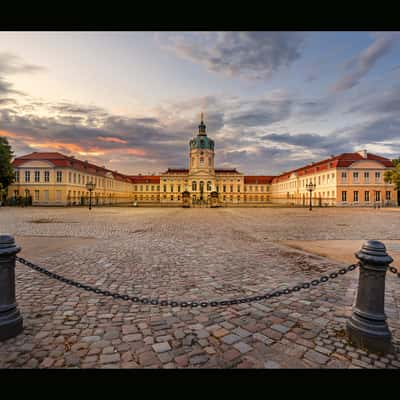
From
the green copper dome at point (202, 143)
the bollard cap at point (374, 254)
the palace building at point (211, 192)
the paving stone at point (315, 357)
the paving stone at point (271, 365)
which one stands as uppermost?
the green copper dome at point (202, 143)

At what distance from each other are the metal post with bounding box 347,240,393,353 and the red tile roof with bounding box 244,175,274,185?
9742 centimetres

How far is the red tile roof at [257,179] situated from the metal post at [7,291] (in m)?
98.0

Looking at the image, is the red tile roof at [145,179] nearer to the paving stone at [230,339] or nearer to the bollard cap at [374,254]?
the paving stone at [230,339]

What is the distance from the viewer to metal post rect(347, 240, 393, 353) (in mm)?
2619

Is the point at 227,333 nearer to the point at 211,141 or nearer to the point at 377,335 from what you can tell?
the point at 377,335

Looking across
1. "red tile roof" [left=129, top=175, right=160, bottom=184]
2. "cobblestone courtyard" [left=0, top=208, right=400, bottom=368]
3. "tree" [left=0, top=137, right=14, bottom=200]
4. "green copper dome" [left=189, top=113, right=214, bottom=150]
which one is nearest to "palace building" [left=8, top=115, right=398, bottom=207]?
"tree" [left=0, top=137, right=14, bottom=200]

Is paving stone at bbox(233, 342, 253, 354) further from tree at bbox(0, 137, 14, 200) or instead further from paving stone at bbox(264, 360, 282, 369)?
tree at bbox(0, 137, 14, 200)

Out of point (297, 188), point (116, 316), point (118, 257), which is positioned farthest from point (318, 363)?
point (297, 188)

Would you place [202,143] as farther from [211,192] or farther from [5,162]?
[5,162]

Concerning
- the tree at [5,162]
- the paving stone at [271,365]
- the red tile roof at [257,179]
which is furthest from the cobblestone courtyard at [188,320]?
the red tile roof at [257,179]

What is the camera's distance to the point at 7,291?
9.43ft

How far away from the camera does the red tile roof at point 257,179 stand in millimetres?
98562

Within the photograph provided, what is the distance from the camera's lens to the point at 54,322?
3244mm

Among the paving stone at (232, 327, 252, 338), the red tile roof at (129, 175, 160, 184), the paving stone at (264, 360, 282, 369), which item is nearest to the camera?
the paving stone at (264, 360, 282, 369)
